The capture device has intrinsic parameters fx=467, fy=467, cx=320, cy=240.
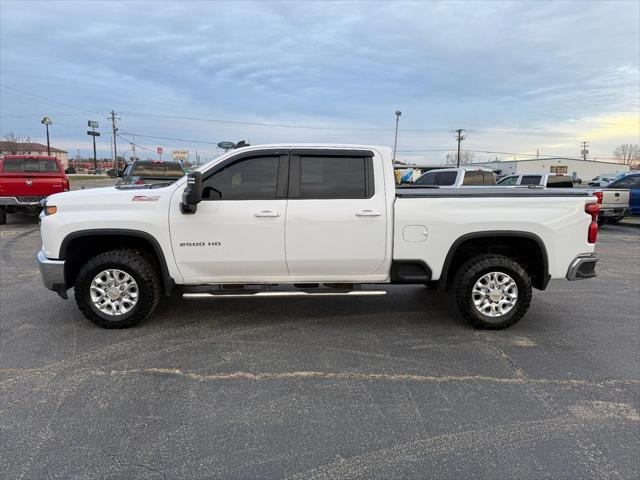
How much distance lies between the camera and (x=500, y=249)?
17.3 ft

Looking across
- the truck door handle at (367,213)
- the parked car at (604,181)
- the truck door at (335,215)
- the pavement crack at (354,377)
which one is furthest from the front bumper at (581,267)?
the parked car at (604,181)

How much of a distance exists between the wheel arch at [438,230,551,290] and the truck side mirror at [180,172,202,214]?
2630mm

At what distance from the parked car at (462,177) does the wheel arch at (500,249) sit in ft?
27.9

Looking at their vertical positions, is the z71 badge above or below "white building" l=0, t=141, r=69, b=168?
below

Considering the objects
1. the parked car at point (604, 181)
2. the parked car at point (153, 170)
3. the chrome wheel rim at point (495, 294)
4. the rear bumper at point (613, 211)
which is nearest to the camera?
the chrome wheel rim at point (495, 294)

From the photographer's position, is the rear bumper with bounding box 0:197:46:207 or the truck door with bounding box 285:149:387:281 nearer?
the truck door with bounding box 285:149:387:281

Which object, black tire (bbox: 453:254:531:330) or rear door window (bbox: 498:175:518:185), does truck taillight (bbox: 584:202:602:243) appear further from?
rear door window (bbox: 498:175:518:185)

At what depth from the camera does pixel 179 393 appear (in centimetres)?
360

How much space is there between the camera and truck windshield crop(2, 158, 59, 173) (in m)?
13.9

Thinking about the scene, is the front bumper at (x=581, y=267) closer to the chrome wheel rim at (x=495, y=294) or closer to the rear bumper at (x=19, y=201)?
the chrome wheel rim at (x=495, y=294)

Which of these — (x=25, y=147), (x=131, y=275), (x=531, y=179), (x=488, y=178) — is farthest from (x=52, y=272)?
(x=25, y=147)

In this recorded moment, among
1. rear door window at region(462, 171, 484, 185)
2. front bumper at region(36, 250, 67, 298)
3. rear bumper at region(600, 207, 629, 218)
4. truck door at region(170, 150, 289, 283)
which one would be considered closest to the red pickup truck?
front bumper at region(36, 250, 67, 298)

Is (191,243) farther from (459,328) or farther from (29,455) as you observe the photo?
(459,328)

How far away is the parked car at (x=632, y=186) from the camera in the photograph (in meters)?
15.4
